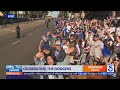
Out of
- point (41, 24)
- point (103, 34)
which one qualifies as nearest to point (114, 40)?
point (103, 34)

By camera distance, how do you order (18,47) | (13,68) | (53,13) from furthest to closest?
(18,47)
(53,13)
(13,68)

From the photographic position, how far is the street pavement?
1527cm

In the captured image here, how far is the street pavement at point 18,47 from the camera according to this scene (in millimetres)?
15266

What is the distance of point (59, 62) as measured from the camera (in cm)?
1538

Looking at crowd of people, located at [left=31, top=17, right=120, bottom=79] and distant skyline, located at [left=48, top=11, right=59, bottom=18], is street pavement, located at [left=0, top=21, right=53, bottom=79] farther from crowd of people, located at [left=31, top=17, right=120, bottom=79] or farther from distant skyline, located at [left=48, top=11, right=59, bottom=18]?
distant skyline, located at [left=48, top=11, right=59, bottom=18]

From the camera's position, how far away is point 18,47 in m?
15.6

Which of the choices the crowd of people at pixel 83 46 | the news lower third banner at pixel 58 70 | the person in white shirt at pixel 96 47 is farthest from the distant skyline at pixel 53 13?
the news lower third banner at pixel 58 70

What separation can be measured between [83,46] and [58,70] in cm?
123

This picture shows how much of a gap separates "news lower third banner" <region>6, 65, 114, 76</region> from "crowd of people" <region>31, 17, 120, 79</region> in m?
0.12

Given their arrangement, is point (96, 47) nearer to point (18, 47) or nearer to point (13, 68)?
point (18, 47)

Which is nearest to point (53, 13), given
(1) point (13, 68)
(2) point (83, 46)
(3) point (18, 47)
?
(2) point (83, 46)

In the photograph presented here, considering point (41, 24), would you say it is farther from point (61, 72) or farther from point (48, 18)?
point (61, 72)
